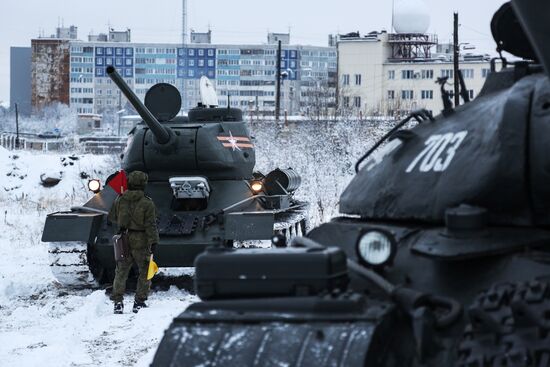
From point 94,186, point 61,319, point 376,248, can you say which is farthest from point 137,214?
point 376,248

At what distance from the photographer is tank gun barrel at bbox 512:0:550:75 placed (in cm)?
290

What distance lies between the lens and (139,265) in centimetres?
1156

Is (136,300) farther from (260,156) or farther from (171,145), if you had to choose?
(260,156)

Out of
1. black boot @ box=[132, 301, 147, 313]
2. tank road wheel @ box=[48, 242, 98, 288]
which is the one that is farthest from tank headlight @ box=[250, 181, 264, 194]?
black boot @ box=[132, 301, 147, 313]

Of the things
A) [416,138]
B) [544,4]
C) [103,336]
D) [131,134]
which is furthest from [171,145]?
[544,4]

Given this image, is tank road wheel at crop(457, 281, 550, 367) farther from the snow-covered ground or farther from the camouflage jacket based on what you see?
the camouflage jacket

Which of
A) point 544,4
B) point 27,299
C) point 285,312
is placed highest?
point 544,4

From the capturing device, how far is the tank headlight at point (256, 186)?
14383 millimetres

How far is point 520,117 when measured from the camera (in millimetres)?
4270

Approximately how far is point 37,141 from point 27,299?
51.4m

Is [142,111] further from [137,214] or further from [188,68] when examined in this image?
[188,68]

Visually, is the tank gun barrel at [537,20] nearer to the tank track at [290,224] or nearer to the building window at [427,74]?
the tank track at [290,224]

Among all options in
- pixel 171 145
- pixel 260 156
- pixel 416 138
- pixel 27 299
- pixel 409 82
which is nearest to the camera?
pixel 416 138

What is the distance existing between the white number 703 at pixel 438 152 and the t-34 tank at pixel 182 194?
7595 millimetres
